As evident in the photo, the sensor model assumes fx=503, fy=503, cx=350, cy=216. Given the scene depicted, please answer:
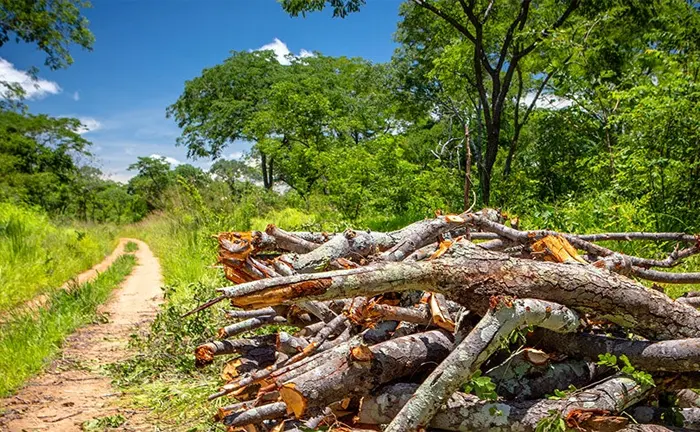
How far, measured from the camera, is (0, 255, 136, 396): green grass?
16.7 ft

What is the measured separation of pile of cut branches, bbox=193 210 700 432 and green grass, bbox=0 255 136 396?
Result: 3682mm

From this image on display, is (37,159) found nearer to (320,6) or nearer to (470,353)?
(320,6)

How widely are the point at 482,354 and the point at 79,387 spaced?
4.37 meters

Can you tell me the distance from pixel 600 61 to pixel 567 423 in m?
15.9

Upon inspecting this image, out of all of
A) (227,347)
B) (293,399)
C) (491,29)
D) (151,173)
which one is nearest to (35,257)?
(227,347)

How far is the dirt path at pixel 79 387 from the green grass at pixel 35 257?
5.65ft

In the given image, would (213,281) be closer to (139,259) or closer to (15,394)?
(15,394)

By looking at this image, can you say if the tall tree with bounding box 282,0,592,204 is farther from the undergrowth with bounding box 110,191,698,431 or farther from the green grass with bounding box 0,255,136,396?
the green grass with bounding box 0,255,136,396

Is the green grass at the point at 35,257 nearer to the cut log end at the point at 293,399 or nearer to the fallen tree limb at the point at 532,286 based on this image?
the cut log end at the point at 293,399

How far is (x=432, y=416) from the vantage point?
201 cm

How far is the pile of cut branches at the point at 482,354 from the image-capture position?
6.81 ft

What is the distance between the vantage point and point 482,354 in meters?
2.07

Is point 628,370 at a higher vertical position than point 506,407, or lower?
higher

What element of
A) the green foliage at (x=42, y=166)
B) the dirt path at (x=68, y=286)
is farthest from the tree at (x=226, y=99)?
the dirt path at (x=68, y=286)
